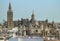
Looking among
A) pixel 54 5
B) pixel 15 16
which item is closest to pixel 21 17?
pixel 15 16

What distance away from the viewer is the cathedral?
4453mm

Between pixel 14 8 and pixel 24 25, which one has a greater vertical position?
pixel 14 8

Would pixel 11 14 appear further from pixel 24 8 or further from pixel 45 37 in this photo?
pixel 45 37

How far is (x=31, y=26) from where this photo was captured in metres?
4.55

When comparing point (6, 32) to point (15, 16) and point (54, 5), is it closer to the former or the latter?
point (15, 16)

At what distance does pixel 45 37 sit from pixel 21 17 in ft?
1.99

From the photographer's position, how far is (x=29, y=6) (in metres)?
4.45

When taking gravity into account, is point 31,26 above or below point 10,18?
below

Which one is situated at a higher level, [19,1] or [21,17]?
[19,1]

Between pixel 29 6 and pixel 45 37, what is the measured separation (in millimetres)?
678

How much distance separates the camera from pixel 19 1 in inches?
175

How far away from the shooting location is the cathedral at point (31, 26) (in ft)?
14.6

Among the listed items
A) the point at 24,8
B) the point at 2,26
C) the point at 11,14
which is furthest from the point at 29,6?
A: the point at 2,26

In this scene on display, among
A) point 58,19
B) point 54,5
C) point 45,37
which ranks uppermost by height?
point 54,5
